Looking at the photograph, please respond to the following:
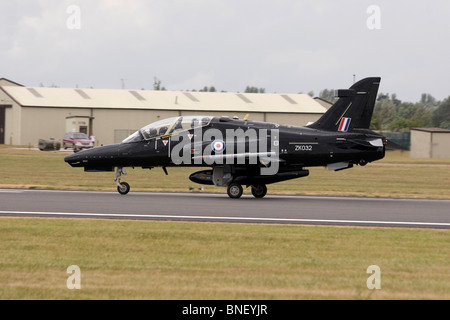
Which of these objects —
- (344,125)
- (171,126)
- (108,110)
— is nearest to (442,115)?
(108,110)

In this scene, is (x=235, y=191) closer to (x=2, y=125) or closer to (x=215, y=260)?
(x=215, y=260)

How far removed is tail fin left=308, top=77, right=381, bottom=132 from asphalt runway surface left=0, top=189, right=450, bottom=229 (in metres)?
2.45

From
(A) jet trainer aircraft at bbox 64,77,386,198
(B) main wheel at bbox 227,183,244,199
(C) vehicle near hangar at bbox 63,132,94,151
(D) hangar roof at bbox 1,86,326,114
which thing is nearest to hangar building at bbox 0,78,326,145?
(D) hangar roof at bbox 1,86,326,114

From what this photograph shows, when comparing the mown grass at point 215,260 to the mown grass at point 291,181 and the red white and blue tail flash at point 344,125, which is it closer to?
the red white and blue tail flash at point 344,125

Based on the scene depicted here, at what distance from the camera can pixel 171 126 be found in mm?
23203

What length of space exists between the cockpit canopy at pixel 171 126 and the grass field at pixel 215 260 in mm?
7594

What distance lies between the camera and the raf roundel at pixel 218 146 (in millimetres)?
22828

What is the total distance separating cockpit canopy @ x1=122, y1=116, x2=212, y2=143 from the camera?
75.8 ft

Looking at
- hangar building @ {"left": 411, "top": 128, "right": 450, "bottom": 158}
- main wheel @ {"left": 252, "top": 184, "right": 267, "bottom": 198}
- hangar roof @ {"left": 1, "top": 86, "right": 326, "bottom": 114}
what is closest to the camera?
main wheel @ {"left": 252, "top": 184, "right": 267, "bottom": 198}

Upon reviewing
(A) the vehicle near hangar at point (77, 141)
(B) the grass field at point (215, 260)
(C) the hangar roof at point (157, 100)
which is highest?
(C) the hangar roof at point (157, 100)

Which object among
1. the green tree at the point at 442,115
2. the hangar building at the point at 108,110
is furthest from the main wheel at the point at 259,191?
the green tree at the point at 442,115

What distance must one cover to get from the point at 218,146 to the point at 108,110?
56.9 m

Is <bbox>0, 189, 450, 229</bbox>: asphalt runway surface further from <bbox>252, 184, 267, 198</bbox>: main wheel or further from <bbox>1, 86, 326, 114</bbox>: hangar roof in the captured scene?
<bbox>1, 86, 326, 114</bbox>: hangar roof
